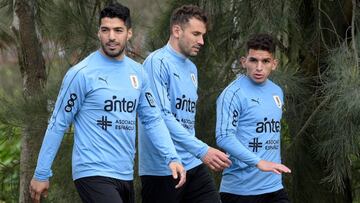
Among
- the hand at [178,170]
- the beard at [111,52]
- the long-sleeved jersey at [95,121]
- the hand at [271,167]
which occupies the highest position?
Result: the beard at [111,52]

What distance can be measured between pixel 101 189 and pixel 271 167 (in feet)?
2.87

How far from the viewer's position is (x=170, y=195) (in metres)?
4.41

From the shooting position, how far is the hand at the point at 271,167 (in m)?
4.24

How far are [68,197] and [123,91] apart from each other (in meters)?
1.35

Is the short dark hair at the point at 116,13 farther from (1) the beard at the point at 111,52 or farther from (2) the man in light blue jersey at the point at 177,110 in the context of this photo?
(2) the man in light blue jersey at the point at 177,110

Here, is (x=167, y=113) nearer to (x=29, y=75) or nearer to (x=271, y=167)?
(x=271, y=167)

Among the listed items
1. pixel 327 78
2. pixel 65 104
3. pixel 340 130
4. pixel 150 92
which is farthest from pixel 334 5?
pixel 65 104

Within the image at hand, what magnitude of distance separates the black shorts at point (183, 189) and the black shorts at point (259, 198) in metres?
0.18

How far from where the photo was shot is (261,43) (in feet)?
15.2

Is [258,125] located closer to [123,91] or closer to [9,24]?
[123,91]

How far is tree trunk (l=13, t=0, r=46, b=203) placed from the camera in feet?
17.3

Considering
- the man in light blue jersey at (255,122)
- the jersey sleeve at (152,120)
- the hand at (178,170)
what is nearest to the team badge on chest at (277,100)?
the man in light blue jersey at (255,122)

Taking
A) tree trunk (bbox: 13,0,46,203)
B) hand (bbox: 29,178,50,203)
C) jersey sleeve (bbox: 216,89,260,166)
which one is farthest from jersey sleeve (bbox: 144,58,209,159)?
tree trunk (bbox: 13,0,46,203)

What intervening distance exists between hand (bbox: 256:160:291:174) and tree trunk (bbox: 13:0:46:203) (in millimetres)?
1475
